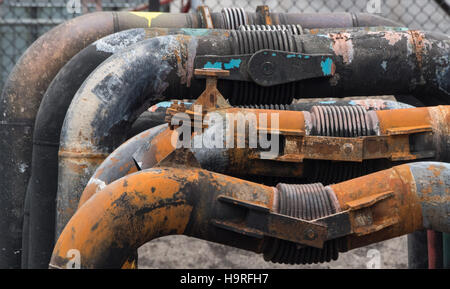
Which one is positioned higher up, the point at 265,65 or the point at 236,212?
the point at 265,65

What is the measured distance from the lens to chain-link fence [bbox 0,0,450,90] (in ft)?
13.4

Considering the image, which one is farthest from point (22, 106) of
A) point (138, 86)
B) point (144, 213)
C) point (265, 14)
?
point (144, 213)

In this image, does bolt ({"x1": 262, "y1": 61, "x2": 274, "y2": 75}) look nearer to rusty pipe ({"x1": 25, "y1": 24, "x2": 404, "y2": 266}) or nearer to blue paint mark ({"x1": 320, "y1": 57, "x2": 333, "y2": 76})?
blue paint mark ({"x1": 320, "y1": 57, "x2": 333, "y2": 76})

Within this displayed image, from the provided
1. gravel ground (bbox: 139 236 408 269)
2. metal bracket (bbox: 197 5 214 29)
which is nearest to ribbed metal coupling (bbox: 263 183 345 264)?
metal bracket (bbox: 197 5 214 29)

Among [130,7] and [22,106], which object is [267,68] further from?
[130,7]

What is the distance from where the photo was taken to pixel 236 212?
1391mm

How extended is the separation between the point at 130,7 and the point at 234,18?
2592mm

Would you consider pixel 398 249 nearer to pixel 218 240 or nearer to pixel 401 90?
pixel 401 90

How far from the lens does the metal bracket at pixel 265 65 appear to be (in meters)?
1.91

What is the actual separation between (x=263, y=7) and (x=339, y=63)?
68 centimetres

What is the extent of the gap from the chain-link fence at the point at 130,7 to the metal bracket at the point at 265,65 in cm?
192

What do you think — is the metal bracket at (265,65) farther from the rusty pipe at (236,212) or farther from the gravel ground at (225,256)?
the gravel ground at (225,256)

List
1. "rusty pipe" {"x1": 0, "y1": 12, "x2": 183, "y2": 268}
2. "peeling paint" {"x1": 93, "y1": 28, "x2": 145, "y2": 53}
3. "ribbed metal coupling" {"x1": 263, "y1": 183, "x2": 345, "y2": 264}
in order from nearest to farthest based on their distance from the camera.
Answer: "ribbed metal coupling" {"x1": 263, "y1": 183, "x2": 345, "y2": 264} → "peeling paint" {"x1": 93, "y1": 28, "x2": 145, "y2": 53} → "rusty pipe" {"x1": 0, "y1": 12, "x2": 183, "y2": 268}

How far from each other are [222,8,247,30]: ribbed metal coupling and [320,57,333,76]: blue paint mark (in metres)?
0.60
